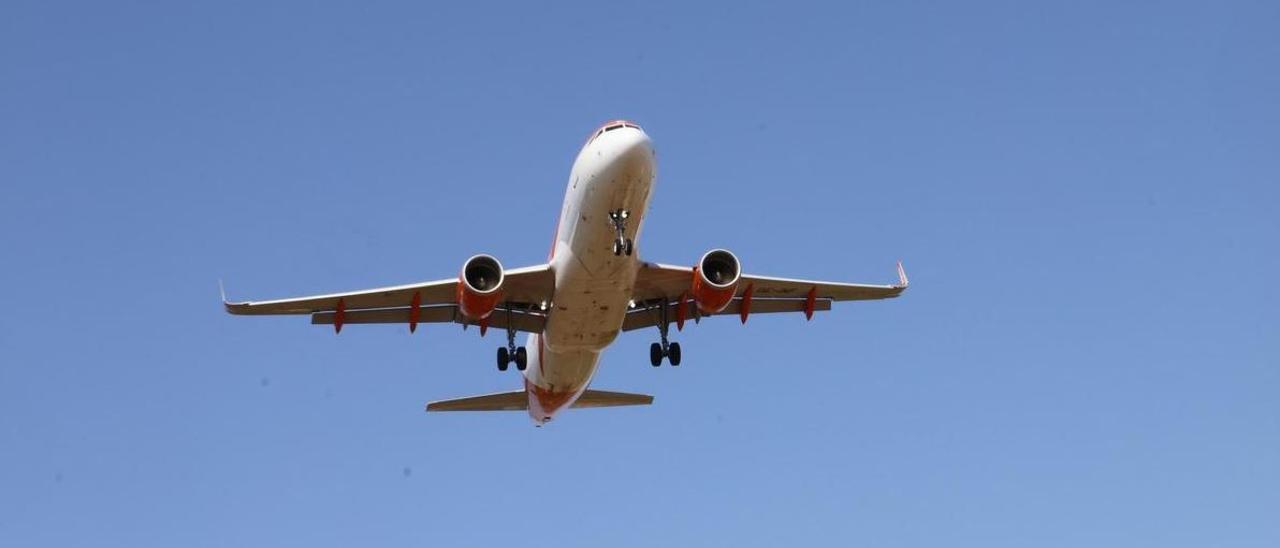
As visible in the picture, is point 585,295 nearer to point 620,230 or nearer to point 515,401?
point 620,230

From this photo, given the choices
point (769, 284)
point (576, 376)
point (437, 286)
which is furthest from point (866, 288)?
point (437, 286)

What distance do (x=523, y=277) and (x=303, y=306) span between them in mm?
6200

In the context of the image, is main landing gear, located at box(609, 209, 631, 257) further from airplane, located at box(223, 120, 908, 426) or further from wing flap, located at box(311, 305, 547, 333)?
wing flap, located at box(311, 305, 547, 333)

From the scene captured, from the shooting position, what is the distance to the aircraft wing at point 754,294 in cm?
4406


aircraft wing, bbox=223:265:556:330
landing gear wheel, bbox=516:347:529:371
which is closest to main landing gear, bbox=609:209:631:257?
aircraft wing, bbox=223:265:556:330

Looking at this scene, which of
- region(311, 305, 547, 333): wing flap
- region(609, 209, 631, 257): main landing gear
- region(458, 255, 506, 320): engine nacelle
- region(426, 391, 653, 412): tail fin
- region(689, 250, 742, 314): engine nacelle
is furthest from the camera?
region(426, 391, 653, 412): tail fin

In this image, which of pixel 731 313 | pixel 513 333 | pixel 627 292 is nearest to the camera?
pixel 627 292

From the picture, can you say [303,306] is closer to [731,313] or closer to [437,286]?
[437,286]

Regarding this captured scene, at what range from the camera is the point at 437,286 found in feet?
144

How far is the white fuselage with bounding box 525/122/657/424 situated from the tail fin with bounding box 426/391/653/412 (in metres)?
4.99

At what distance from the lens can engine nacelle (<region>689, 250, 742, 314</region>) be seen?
42.5 meters

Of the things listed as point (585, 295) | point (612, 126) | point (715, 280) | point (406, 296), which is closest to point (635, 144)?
point (612, 126)

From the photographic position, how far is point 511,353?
4553cm

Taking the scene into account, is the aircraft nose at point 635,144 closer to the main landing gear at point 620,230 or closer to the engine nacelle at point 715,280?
the main landing gear at point 620,230
